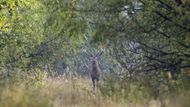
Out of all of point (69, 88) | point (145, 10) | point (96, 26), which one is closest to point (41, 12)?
point (96, 26)

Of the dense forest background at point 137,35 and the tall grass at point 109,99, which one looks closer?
the tall grass at point 109,99

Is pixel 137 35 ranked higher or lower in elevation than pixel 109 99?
higher

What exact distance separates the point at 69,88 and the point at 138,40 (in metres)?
5.63

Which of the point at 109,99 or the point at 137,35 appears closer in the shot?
the point at 109,99

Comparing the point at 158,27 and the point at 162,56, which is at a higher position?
the point at 158,27

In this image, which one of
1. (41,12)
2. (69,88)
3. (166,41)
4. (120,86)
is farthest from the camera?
(69,88)

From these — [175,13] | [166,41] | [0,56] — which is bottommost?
[0,56]

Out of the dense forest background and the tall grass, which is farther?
the dense forest background

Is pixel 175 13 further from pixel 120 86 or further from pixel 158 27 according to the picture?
pixel 120 86

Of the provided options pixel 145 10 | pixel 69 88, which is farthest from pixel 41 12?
pixel 69 88

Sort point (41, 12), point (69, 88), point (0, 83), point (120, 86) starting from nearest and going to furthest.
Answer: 1. point (0, 83)
2. point (120, 86)
3. point (41, 12)
4. point (69, 88)

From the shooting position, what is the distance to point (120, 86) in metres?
11.2

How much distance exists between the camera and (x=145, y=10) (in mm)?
11203

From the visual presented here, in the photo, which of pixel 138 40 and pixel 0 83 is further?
pixel 138 40
